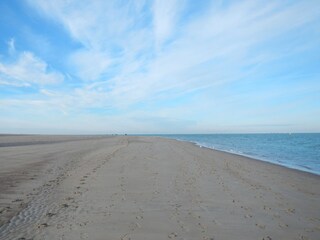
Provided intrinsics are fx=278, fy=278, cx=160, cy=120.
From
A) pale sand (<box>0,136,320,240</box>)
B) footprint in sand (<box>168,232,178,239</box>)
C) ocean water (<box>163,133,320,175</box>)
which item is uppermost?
ocean water (<box>163,133,320,175</box>)

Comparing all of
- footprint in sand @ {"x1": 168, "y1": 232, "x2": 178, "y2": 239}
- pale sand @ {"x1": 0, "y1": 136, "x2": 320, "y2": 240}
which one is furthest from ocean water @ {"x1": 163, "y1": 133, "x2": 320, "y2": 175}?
footprint in sand @ {"x1": 168, "y1": 232, "x2": 178, "y2": 239}

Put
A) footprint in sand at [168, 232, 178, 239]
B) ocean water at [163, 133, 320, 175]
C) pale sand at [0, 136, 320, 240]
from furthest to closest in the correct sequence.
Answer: ocean water at [163, 133, 320, 175] → pale sand at [0, 136, 320, 240] → footprint in sand at [168, 232, 178, 239]

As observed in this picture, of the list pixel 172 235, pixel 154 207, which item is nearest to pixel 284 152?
pixel 154 207

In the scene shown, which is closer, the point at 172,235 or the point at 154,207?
the point at 172,235

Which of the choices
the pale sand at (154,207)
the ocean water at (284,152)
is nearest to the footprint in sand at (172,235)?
the pale sand at (154,207)

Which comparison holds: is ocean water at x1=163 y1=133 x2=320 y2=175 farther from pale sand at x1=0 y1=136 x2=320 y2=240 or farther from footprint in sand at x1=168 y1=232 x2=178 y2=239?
footprint in sand at x1=168 y1=232 x2=178 y2=239

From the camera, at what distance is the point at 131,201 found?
10.2m

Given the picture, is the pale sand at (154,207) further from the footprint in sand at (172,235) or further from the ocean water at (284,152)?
the ocean water at (284,152)

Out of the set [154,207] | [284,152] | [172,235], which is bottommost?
[172,235]

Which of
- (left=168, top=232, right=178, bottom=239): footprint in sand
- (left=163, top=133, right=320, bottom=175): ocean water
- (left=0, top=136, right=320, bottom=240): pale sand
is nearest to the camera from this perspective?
(left=168, top=232, right=178, bottom=239): footprint in sand

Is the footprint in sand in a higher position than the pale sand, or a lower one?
lower

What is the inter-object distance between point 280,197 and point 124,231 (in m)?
7.35

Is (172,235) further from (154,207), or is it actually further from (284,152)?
(284,152)

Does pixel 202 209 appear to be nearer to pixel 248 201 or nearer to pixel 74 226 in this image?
pixel 248 201
